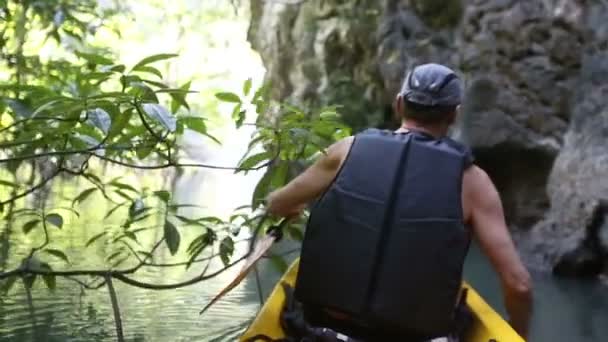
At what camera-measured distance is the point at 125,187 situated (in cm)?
251

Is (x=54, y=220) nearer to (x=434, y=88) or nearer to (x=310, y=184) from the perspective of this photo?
(x=310, y=184)

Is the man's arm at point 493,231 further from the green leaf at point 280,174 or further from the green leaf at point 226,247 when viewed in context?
the green leaf at point 226,247

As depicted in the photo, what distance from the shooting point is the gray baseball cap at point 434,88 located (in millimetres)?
2031

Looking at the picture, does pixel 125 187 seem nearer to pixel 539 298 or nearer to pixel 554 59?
pixel 539 298

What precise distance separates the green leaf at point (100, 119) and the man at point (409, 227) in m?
0.54

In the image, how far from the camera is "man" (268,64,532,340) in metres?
1.95

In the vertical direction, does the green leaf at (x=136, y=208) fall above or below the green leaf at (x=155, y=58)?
below

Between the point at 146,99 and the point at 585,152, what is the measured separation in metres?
7.22

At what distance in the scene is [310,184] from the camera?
2.17m

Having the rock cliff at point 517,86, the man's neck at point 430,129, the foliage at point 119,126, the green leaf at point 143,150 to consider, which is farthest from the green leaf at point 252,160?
the rock cliff at point 517,86

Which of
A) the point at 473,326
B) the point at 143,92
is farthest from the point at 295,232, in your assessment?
the point at 143,92

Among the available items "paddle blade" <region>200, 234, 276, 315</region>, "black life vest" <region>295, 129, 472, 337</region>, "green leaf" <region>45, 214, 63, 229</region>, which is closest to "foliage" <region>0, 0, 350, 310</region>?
"green leaf" <region>45, 214, 63, 229</region>

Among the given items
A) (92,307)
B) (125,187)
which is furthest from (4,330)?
(125,187)

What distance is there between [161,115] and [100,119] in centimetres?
13
